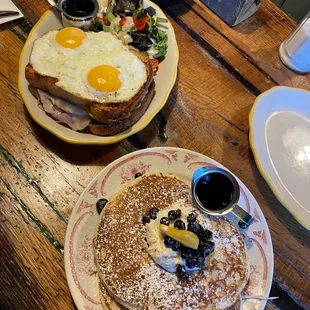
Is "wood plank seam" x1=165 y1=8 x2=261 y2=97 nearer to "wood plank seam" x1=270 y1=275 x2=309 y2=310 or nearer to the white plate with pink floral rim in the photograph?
the white plate with pink floral rim

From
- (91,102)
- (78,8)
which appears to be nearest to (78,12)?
(78,8)

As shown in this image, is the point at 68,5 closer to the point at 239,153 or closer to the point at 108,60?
the point at 108,60

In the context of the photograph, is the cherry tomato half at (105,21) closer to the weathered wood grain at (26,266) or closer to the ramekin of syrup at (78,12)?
the ramekin of syrup at (78,12)

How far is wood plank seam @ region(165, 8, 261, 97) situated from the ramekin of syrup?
0.47m

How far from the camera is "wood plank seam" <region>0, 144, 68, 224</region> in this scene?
1557mm

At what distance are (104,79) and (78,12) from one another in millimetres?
443

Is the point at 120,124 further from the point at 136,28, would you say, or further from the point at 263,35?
the point at 263,35

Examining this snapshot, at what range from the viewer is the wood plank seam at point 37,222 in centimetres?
150

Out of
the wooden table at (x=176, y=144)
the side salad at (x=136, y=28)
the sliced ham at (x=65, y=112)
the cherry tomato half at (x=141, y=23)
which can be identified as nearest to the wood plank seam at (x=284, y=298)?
the wooden table at (x=176, y=144)

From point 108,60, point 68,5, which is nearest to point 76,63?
point 108,60

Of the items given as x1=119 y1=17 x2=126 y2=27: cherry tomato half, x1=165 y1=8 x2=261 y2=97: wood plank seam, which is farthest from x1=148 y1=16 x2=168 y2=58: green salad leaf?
x1=165 y1=8 x2=261 y2=97: wood plank seam

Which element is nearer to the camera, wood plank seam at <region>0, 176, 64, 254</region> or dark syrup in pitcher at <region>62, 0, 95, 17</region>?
wood plank seam at <region>0, 176, 64, 254</region>

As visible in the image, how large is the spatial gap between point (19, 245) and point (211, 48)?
1314mm

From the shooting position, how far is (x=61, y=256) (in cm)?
149
